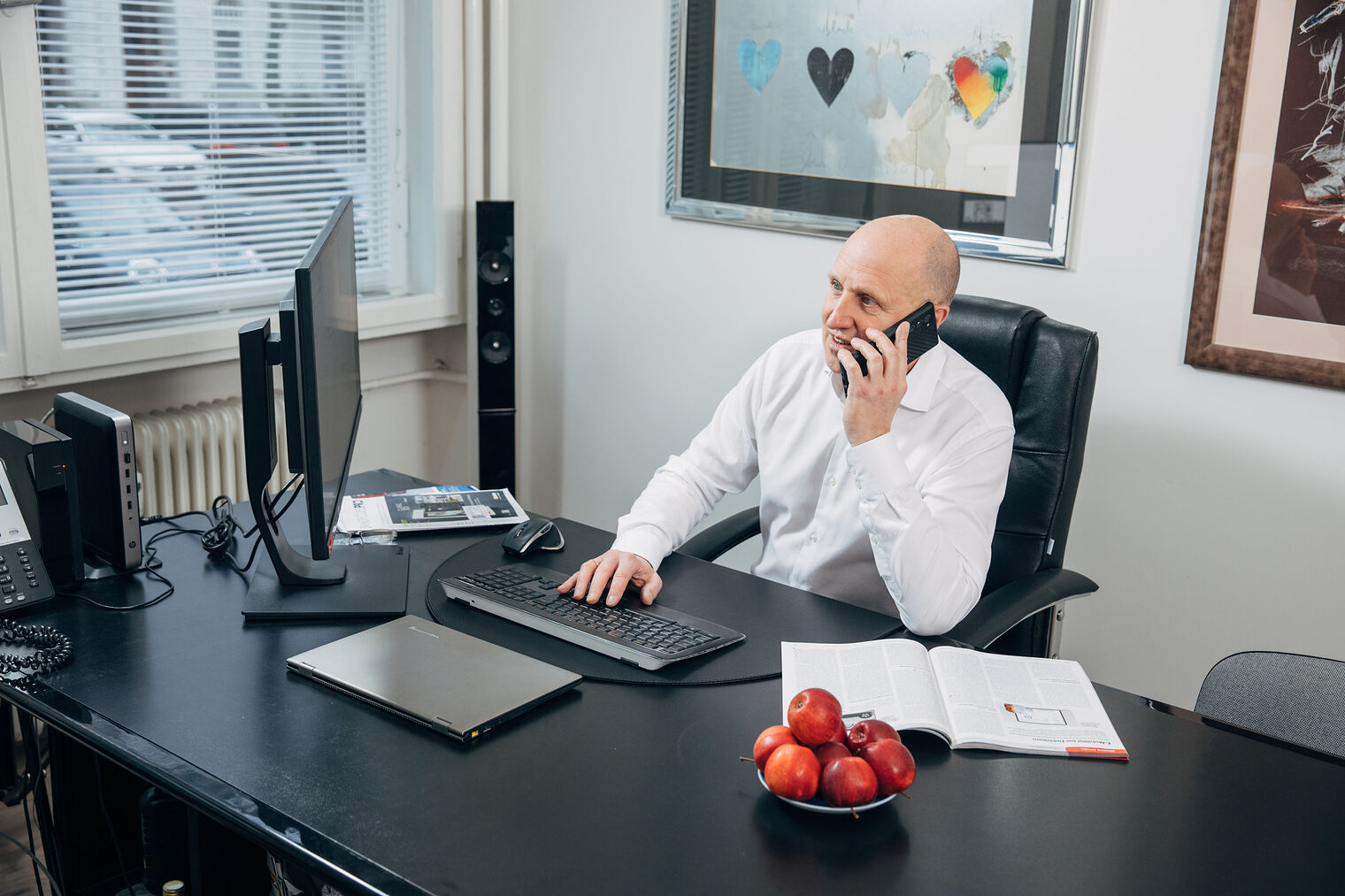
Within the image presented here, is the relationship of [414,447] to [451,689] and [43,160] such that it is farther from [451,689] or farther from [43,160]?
[451,689]

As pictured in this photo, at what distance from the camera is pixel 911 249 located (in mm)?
1896

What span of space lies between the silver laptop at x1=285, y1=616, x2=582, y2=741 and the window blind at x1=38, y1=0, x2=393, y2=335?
5.62 feet

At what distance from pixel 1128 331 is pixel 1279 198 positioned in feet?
1.25

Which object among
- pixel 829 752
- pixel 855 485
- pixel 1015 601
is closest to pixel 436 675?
pixel 829 752

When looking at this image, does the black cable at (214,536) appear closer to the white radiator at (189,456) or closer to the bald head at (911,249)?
the white radiator at (189,456)

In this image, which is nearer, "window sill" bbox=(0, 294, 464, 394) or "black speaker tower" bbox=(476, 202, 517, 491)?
"window sill" bbox=(0, 294, 464, 394)

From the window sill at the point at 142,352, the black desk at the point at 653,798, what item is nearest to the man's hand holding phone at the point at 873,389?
the black desk at the point at 653,798

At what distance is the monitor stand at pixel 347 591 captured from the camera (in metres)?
1.64

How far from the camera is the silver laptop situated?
135cm

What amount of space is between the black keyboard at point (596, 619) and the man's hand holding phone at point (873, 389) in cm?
39

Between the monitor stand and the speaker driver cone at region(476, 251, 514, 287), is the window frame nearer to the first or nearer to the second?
the speaker driver cone at region(476, 251, 514, 287)

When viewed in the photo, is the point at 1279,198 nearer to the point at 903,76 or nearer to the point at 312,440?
the point at 903,76

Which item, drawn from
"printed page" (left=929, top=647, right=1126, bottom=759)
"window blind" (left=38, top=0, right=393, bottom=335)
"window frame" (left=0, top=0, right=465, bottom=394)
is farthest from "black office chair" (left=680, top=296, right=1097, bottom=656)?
"window blind" (left=38, top=0, right=393, bottom=335)

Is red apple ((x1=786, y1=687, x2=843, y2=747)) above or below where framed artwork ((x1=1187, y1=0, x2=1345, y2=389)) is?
below
